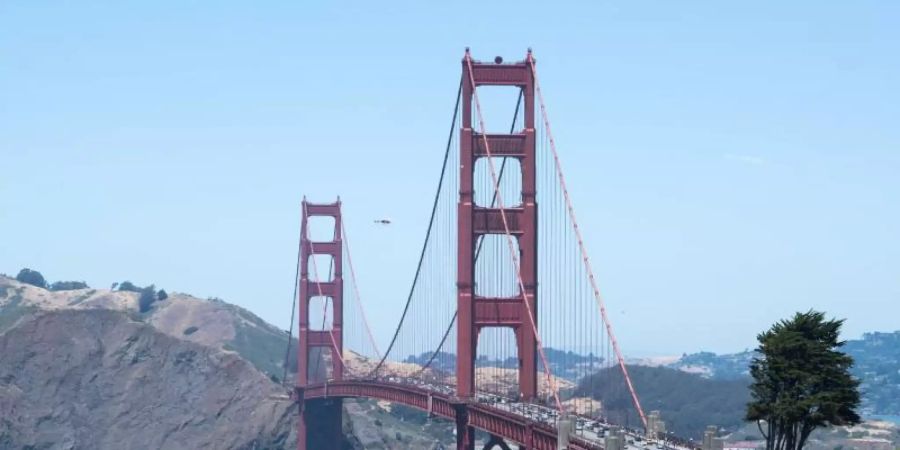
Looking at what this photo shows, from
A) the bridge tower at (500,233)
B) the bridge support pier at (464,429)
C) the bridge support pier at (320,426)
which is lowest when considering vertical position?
the bridge support pier at (464,429)

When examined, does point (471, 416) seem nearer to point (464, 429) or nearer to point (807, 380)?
point (464, 429)

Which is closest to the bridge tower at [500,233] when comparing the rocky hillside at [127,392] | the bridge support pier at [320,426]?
the bridge support pier at [320,426]

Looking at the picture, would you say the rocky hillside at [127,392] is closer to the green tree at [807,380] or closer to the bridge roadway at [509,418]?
the bridge roadway at [509,418]

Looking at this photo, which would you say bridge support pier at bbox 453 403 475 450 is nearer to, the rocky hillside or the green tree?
the green tree

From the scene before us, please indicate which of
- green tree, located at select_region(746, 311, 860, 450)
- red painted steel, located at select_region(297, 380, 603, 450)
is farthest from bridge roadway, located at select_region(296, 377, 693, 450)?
green tree, located at select_region(746, 311, 860, 450)

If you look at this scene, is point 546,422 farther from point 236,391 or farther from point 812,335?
point 236,391

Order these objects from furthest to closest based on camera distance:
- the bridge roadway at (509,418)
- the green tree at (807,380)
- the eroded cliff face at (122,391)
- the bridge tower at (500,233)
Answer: the eroded cliff face at (122,391) < the bridge tower at (500,233) < the bridge roadway at (509,418) < the green tree at (807,380)

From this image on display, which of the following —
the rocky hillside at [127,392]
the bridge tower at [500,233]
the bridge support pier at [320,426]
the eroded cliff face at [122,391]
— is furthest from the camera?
the rocky hillside at [127,392]
